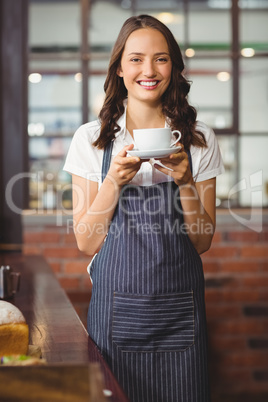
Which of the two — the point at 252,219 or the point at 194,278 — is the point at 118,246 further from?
the point at 252,219

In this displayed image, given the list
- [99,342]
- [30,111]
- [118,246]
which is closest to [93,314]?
[99,342]

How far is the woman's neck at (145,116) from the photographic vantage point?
175 cm

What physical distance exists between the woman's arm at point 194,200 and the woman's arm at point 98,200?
0.10 m

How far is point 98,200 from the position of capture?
1641mm

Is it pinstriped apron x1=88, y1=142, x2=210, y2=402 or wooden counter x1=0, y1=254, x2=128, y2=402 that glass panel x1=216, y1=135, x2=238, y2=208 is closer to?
wooden counter x1=0, y1=254, x2=128, y2=402

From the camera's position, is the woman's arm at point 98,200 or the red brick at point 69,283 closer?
the woman's arm at point 98,200

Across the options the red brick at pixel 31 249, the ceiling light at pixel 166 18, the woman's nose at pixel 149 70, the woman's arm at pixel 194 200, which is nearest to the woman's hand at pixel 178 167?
the woman's arm at pixel 194 200

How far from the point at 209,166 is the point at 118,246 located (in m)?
0.36

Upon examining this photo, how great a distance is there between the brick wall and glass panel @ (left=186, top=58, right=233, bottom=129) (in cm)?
57

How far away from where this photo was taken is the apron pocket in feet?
5.15

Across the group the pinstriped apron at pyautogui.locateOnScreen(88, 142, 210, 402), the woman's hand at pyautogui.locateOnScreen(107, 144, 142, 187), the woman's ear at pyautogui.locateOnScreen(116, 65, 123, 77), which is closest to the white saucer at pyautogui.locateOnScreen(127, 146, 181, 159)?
the woman's hand at pyautogui.locateOnScreen(107, 144, 142, 187)

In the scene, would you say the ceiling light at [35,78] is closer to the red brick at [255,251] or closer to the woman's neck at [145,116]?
the red brick at [255,251]

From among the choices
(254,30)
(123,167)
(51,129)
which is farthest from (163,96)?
(254,30)

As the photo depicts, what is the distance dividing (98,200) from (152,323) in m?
0.36
